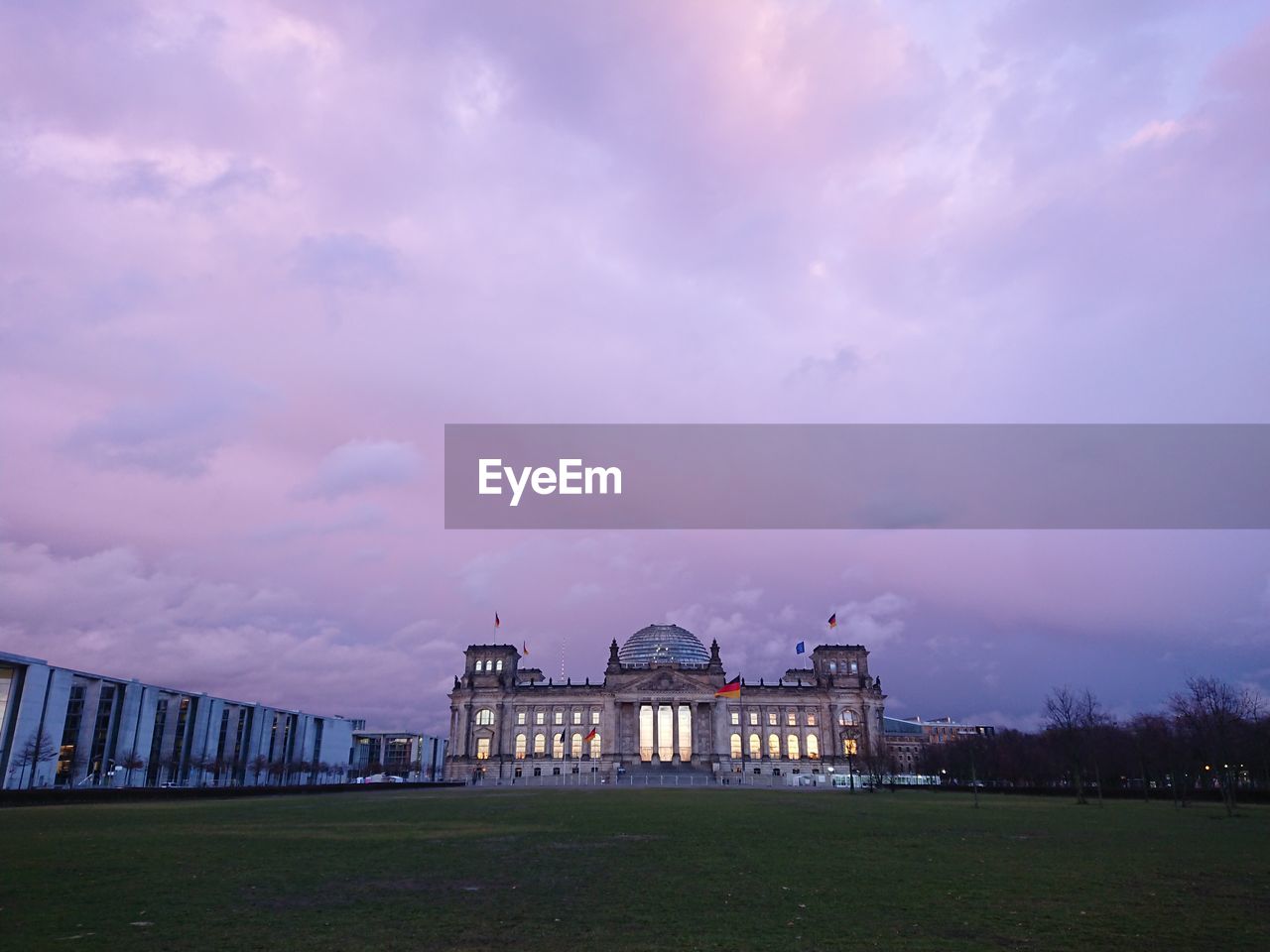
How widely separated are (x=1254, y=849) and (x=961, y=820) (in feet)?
56.1

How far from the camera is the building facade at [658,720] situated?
177625 mm

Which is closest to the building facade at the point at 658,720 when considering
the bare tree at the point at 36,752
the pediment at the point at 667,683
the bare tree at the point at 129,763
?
the pediment at the point at 667,683

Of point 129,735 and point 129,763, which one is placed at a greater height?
point 129,735

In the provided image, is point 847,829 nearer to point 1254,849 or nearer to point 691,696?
point 1254,849

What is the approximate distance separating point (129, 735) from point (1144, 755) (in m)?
117

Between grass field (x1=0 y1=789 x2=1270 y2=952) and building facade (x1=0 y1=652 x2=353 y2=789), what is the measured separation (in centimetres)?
6653

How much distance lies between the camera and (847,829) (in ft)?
127

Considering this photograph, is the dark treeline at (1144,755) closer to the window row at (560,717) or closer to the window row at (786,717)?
the window row at (786,717)

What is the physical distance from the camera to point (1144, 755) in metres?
81.4

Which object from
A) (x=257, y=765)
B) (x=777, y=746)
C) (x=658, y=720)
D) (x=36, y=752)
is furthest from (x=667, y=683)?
(x=36, y=752)

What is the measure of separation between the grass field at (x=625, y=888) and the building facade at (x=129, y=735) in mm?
66531

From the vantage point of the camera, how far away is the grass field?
14719 mm

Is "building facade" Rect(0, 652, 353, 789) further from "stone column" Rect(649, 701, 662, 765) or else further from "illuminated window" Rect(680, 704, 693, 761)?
"illuminated window" Rect(680, 704, 693, 761)

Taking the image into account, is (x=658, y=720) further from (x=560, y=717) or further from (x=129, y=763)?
(x=129, y=763)
